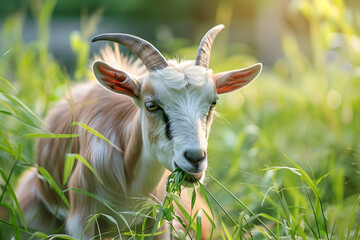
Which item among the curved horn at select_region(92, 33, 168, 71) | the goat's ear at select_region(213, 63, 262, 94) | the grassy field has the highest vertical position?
the curved horn at select_region(92, 33, 168, 71)

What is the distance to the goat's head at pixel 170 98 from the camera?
9.61ft

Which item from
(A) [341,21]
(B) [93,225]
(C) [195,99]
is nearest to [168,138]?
(C) [195,99]

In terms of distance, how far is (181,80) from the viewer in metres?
2.99

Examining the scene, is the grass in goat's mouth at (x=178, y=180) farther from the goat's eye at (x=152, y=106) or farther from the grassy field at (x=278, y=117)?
the grassy field at (x=278, y=117)

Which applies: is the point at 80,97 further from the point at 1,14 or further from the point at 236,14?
the point at 236,14

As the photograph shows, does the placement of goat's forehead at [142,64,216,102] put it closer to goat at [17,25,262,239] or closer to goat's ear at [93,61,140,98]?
goat at [17,25,262,239]

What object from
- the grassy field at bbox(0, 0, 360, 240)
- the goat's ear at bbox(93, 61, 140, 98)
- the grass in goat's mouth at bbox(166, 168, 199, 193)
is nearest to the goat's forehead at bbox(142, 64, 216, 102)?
the goat's ear at bbox(93, 61, 140, 98)

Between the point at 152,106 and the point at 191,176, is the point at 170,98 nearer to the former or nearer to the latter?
the point at 152,106

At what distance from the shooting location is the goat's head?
9.61 feet

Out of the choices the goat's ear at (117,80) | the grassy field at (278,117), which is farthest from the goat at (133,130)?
the grassy field at (278,117)

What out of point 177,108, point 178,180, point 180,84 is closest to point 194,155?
point 178,180

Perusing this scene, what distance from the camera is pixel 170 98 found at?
301 cm

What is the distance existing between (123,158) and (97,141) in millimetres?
210

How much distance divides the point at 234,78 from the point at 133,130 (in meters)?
0.75
